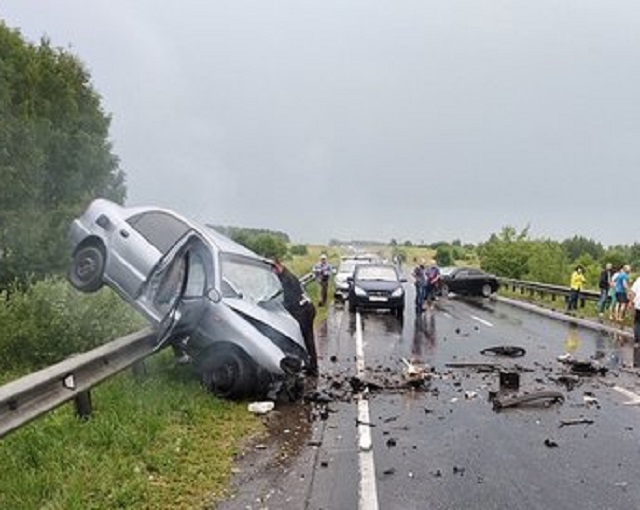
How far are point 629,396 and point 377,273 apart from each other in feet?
54.2

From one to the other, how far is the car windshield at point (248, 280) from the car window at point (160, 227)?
107 centimetres

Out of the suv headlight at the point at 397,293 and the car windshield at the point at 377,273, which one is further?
the car windshield at the point at 377,273

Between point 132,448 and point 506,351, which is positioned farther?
point 506,351

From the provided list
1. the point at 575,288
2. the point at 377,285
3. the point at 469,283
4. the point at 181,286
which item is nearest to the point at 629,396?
the point at 181,286

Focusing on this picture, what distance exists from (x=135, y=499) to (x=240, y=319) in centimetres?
419

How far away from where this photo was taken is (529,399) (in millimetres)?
10117

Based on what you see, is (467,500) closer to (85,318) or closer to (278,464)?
(278,464)

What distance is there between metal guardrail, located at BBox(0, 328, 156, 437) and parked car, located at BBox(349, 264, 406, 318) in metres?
15.6

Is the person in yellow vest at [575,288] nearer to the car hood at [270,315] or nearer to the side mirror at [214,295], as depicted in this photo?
the car hood at [270,315]

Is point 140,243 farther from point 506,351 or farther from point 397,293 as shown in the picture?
point 397,293

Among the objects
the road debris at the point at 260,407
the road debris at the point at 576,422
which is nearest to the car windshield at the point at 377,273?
the road debris at the point at 260,407

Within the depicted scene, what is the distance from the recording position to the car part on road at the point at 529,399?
9.84 meters

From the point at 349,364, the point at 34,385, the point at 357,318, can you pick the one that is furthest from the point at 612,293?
the point at 34,385

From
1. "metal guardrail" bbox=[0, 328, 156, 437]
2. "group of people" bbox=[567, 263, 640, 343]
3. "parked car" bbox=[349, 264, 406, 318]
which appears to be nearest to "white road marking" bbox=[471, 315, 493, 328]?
"parked car" bbox=[349, 264, 406, 318]
